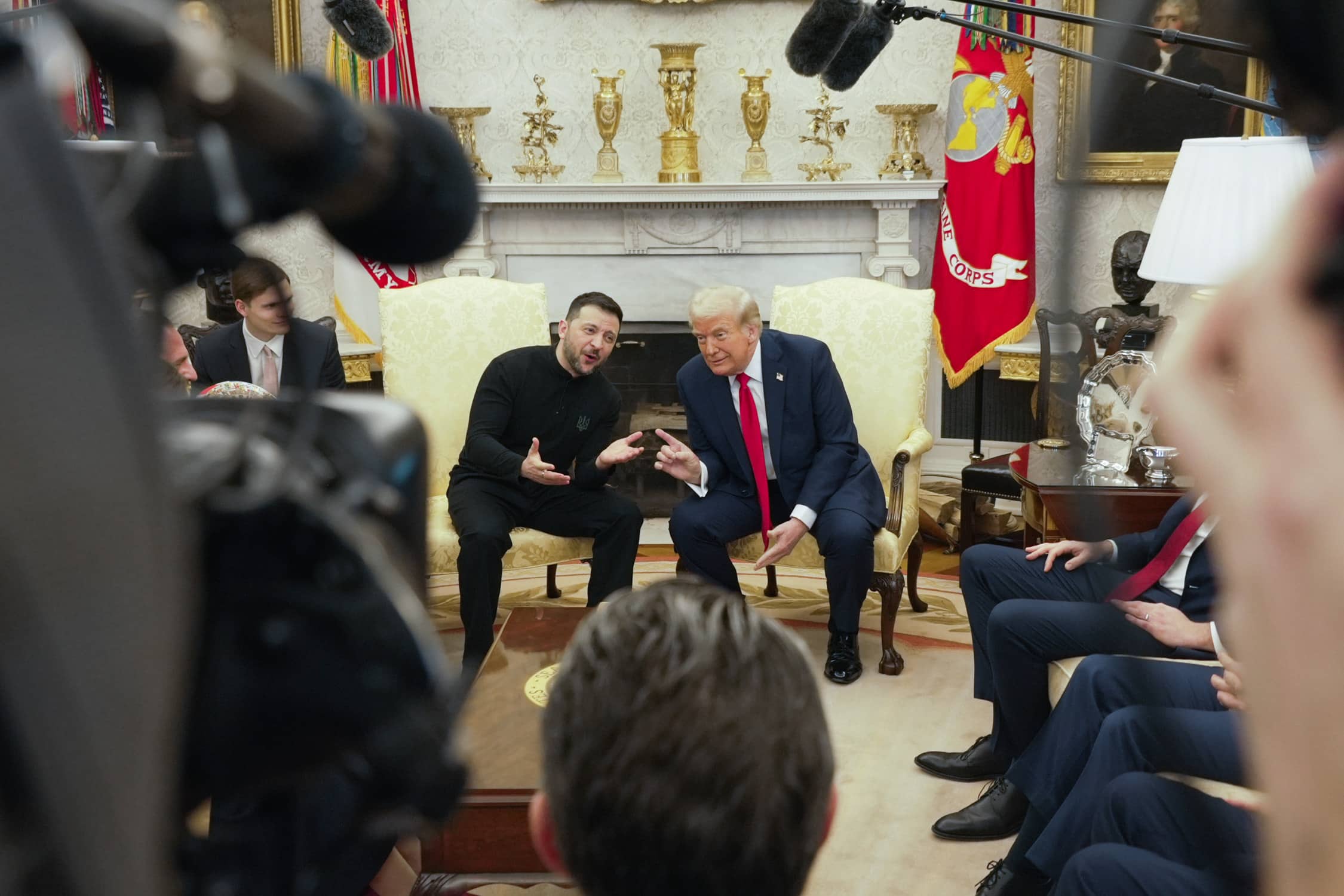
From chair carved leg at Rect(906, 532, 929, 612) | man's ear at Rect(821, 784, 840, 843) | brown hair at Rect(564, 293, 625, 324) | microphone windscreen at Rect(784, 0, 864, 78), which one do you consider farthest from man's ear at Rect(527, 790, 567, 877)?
chair carved leg at Rect(906, 532, 929, 612)

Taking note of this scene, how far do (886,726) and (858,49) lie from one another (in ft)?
6.81

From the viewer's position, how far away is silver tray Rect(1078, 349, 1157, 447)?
2.91 m

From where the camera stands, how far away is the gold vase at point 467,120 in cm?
491

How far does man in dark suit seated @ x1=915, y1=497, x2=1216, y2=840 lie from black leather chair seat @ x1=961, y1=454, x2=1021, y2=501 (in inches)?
39.8

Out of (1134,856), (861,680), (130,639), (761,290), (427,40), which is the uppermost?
(427,40)

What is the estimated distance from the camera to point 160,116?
219 millimetres

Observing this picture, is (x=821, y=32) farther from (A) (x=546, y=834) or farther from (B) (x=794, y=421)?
(B) (x=794, y=421)

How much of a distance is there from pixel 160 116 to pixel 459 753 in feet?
0.51

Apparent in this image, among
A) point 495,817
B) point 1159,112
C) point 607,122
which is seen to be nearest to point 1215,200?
point 495,817

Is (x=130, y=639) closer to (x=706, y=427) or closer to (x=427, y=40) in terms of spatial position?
(x=706, y=427)

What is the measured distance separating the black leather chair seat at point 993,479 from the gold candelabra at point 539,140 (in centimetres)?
239

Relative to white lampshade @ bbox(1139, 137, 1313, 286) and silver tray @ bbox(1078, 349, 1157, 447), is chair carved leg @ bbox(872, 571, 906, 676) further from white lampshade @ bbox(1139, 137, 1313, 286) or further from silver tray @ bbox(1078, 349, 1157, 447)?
white lampshade @ bbox(1139, 137, 1313, 286)

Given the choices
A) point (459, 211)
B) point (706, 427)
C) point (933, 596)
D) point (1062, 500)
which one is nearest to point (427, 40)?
point (706, 427)

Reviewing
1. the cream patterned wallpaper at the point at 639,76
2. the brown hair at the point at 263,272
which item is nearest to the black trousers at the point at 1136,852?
the brown hair at the point at 263,272
